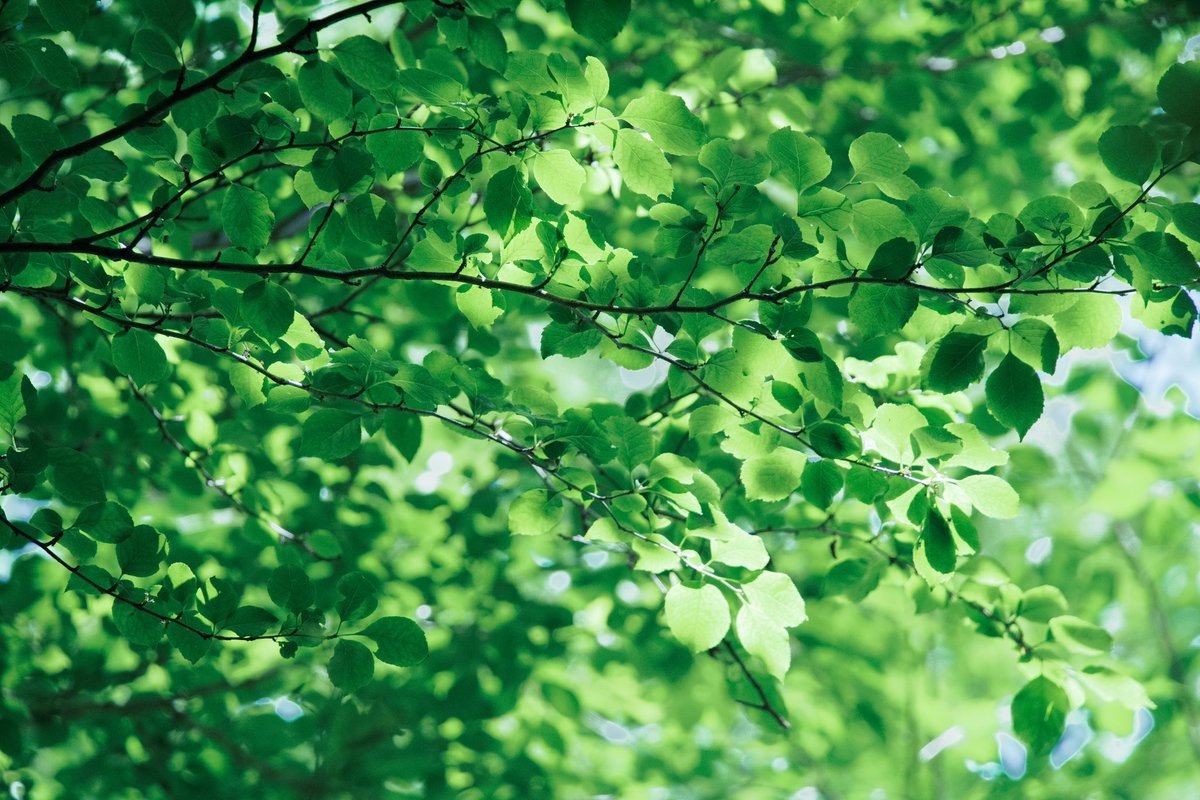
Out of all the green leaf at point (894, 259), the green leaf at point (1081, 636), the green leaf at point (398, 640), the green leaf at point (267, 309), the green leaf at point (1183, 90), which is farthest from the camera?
the green leaf at point (1081, 636)

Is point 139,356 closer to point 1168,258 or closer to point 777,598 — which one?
point 777,598

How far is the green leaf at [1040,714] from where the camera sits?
5.38 feet

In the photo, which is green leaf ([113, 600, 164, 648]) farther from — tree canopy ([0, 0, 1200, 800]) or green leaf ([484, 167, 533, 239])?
green leaf ([484, 167, 533, 239])

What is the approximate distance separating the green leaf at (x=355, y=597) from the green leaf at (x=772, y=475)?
679 millimetres

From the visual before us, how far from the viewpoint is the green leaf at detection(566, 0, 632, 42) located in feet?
3.73

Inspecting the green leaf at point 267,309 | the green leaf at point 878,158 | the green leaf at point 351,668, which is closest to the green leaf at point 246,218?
the green leaf at point 267,309

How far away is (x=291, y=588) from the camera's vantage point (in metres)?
1.38

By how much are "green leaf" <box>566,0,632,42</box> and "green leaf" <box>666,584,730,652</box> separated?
0.86 meters

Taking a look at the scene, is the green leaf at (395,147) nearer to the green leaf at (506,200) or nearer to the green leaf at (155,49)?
the green leaf at (506,200)

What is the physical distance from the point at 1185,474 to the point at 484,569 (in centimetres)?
248

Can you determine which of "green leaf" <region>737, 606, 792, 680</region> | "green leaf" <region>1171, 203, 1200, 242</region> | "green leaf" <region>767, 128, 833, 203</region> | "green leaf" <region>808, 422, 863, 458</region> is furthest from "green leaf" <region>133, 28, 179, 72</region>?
"green leaf" <region>1171, 203, 1200, 242</region>

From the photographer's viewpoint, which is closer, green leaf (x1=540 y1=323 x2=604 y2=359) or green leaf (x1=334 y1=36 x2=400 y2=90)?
green leaf (x1=334 y1=36 x2=400 y2=90)

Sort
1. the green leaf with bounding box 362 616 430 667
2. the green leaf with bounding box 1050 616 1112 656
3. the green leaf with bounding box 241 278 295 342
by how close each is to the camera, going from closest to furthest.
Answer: the green leaf with bounding box 241 278 295 342
the green leaf with bounding box 362 616 430 667
the green leaf with bounding box 1050 616 1112 656

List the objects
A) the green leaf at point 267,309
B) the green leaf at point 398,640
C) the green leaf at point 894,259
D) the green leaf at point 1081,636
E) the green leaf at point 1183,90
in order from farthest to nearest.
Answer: the green leaf at point 1081,636 < the green leaf at point 398,640 < the green leaf at point 267,309 < the green leaf at point 894,259 < the green leaf at point 1183,90
